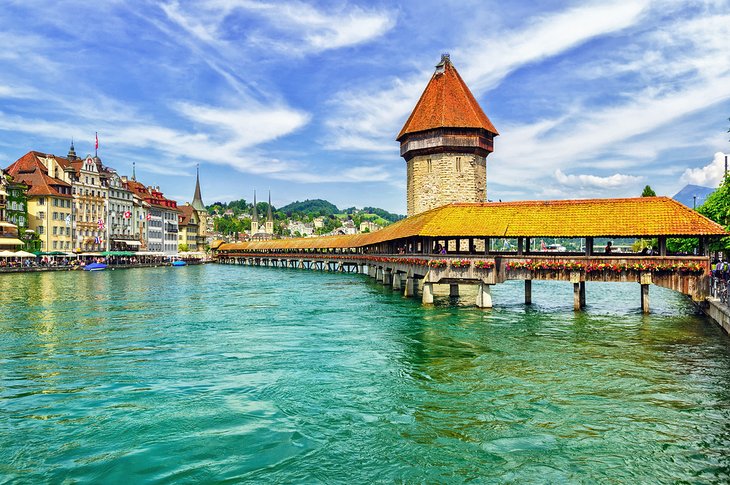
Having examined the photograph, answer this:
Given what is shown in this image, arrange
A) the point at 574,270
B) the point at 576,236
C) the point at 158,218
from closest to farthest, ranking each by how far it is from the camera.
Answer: the point at 576,236
the point at 574,270
the point at 158,218

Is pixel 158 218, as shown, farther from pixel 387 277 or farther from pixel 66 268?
pixel 387 277

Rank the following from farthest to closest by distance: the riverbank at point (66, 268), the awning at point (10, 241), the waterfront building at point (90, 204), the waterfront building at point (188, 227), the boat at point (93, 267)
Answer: the waterfront building at point (188, 227) < the waterfront building at point (90, 204) < the boat at point (93, 267) < the awning at point (10, 241) < the riverbank at point (66, 268)

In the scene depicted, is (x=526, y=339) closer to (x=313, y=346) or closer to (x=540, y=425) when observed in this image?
(x=313, y=346)

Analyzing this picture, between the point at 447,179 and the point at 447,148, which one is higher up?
the point at 447,148

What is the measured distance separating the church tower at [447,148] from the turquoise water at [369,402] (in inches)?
991

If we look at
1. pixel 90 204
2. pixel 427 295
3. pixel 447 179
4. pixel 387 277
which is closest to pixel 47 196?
pixel 90 204

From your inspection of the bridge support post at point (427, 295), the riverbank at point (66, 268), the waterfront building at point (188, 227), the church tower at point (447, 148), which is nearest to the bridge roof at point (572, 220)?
the bridge support post at point (427, 295)

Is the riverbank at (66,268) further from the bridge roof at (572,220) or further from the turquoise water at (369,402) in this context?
the bridge roof at (572,220)

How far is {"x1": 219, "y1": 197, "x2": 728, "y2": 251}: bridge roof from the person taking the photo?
20.6 m

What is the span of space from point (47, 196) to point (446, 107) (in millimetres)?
50038

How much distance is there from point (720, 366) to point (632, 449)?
684 centimetres

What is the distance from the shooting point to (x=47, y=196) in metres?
66.0

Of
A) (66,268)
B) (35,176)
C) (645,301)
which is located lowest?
(645,301)

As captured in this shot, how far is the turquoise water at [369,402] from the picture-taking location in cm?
803
